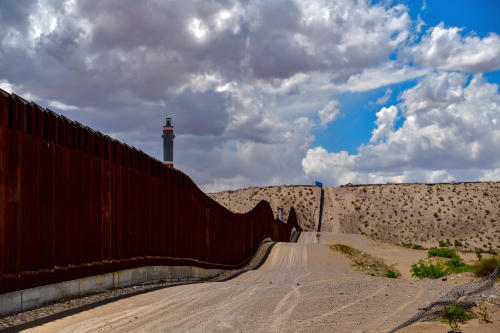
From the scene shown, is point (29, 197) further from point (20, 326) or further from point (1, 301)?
point (20, 326)

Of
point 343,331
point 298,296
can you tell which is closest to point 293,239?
point 298,296

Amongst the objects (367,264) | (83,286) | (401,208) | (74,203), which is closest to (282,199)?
(401,208)

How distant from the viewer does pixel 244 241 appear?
3350cm

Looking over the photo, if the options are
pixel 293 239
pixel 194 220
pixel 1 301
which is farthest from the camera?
pixel 293 239

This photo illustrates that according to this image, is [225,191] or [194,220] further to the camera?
[225,191]

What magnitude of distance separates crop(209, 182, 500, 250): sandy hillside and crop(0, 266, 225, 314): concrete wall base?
218 feet

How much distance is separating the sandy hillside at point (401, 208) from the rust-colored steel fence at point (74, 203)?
67.3m

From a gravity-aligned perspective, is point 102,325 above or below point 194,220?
below

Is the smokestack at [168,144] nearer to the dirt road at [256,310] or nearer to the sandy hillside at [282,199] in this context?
the dirt road at [256,310]

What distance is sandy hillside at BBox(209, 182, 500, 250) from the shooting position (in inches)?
3386

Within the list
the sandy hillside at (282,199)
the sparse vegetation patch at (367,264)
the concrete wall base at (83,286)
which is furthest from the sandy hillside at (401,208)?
the concrete wall base at (83,286)

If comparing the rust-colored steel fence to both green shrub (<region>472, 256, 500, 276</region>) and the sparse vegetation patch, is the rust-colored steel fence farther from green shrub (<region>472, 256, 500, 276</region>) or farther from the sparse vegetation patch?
the sparse vegetation patch

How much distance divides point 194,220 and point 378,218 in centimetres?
7735

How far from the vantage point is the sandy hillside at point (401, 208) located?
282ft
